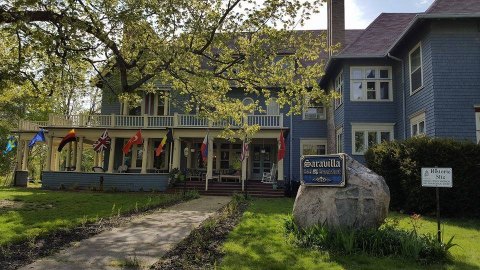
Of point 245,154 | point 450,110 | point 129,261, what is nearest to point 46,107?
point 245,154

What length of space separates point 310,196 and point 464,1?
11375 millimetres

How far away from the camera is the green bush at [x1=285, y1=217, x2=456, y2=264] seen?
6480 mm

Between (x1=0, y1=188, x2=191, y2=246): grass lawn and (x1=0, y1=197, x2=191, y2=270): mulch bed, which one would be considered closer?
(x1=0, y1=197, x2=191, y2=270): mulch bed

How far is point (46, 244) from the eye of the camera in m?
7.59

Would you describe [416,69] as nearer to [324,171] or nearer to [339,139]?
[339,139]

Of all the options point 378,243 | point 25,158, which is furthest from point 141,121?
point 378,243

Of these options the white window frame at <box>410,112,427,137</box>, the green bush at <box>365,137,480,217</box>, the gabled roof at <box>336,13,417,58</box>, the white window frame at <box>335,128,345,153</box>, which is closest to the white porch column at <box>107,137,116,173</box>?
the white window frame at <box>335,128,345,153</box>

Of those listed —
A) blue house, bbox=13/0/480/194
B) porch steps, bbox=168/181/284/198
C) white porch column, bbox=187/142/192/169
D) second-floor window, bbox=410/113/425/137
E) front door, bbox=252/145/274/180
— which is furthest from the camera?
front door, bbox=252/145/274/180

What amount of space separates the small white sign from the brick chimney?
715 inches

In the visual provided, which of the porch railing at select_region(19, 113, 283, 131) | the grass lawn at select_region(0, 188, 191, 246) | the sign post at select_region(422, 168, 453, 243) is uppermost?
the porch railing at select_region(19, 113, 283, 131)

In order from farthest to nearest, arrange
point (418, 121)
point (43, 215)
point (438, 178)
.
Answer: point (418, 121) < point (43, 215) < point (438, 178)

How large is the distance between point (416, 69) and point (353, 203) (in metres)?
10.9

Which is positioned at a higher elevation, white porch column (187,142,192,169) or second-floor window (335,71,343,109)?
second-floor window (335,71,343,109)

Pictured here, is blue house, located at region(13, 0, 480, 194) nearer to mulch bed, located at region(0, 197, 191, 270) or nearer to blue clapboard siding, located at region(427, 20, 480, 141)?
blue clapboard siding, located at region(427, 20, 480, 141)
